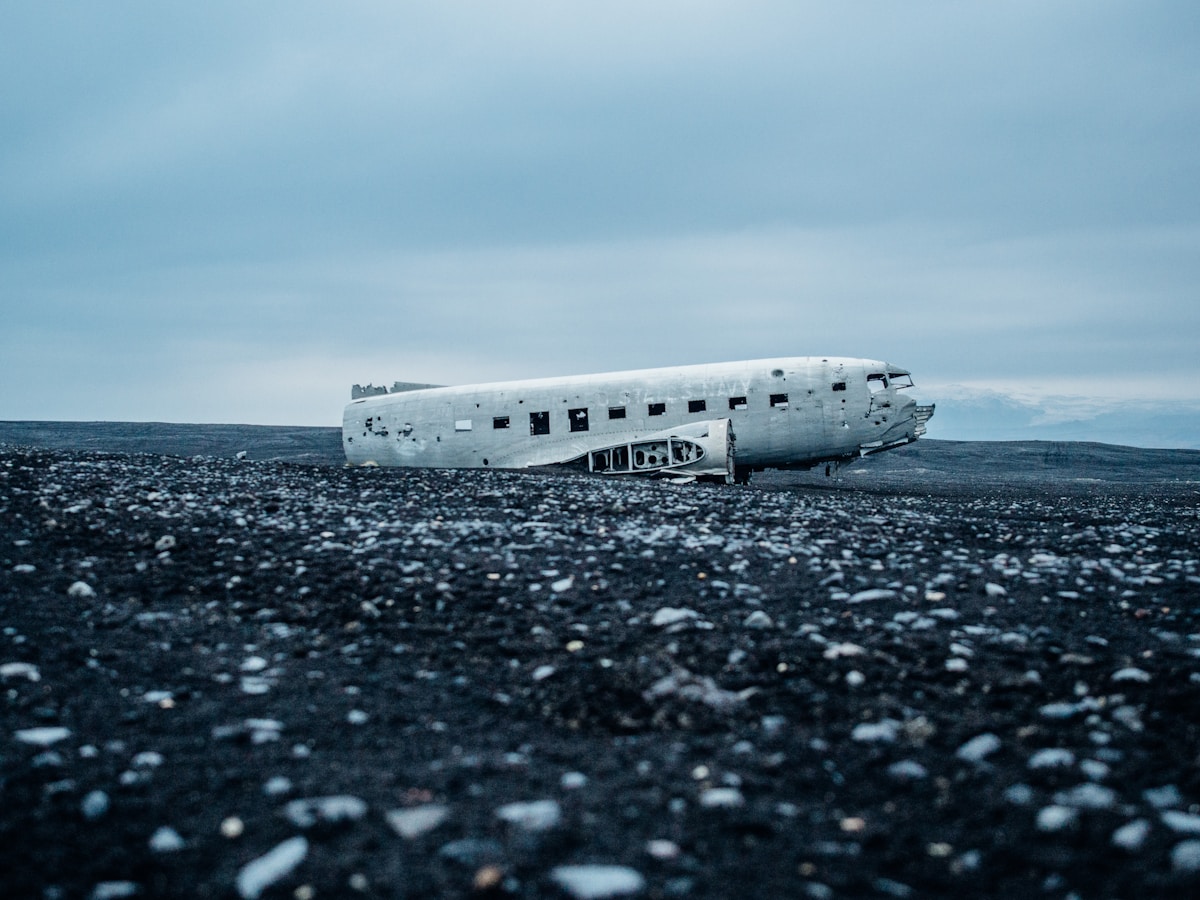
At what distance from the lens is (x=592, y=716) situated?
5.23 metres

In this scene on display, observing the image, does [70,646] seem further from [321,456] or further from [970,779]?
[321,456]

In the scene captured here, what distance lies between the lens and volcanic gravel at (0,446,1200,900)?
349 centimetres

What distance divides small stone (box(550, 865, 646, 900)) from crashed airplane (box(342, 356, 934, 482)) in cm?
2306

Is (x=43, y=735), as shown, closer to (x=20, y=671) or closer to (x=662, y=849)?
(x=20, y=671)

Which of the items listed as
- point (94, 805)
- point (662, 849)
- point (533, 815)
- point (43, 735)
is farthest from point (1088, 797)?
point (43, 735)

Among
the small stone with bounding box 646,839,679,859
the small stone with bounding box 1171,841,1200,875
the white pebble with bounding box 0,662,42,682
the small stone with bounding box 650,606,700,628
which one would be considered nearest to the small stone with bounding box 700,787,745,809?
the small stone with bounding box 646,839,679,859

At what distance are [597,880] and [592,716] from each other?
191 cm

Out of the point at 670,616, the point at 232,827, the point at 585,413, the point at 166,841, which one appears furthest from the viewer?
the point at 585,413

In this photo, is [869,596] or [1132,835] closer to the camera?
[1132,835]

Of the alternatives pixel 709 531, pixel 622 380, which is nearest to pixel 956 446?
pixel 622 380

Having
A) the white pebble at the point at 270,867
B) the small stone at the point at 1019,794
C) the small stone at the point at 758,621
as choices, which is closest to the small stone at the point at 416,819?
the white pebble at the point at 270,867

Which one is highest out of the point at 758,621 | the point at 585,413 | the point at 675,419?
the point at 585,413

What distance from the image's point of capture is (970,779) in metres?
4.21

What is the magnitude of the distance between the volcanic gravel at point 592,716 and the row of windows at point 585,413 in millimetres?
17426
